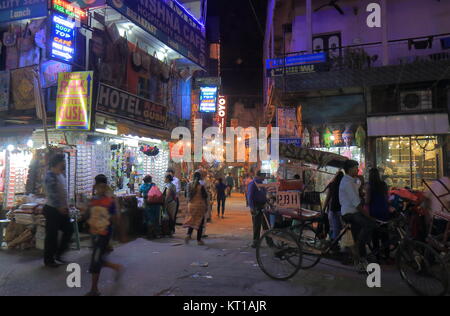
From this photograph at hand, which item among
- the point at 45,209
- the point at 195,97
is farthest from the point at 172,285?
the point at 195,97

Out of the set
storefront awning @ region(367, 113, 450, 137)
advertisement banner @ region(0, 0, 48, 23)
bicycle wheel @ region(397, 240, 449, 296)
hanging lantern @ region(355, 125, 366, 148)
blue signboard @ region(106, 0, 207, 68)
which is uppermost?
blue signboard @ region(106, 0, 207, 68)

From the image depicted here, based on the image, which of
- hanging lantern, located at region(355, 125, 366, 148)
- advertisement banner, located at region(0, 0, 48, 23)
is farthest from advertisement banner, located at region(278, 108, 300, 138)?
advertisement banner, located at region(0, 0, 48, 23)

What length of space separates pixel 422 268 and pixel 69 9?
10.4m

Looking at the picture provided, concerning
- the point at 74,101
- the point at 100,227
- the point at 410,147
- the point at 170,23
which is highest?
the point at 170,23

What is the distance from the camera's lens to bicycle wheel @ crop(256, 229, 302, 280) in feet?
18.9

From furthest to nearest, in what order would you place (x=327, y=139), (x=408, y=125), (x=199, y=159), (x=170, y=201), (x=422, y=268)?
(x=199, y=159)
(x=327, y=139)
(x=408, y=125)
(x=170, y=201)
(x=422, y=268)

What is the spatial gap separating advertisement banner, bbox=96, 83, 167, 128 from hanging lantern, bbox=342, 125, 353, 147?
741 centimetres

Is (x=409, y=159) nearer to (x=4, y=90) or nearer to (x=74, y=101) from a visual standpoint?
(x=74, y=101)

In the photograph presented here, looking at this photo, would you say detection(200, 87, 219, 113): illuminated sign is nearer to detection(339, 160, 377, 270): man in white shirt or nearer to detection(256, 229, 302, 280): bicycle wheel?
detection(339, 160, 377, 270): man in white shirt

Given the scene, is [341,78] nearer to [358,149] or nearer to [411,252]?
[358,149]

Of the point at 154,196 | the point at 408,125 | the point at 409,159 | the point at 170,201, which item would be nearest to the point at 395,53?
the point at 408,125

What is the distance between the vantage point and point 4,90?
1119cm

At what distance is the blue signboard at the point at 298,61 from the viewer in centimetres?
1430

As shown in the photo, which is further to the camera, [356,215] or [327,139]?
[327,139]
